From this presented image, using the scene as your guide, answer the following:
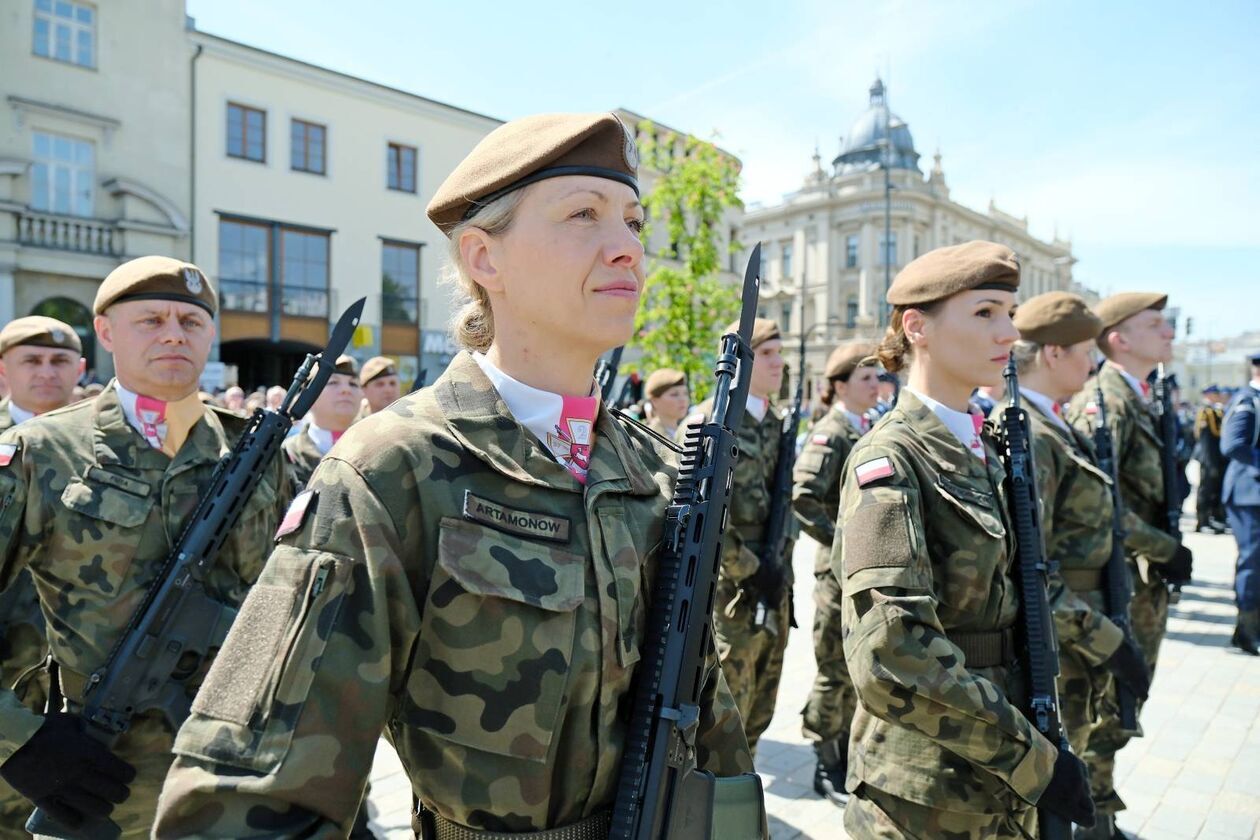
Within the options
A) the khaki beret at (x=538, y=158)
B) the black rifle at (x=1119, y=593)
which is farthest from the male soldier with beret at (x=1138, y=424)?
the khaki beret at (x=538, y=158)

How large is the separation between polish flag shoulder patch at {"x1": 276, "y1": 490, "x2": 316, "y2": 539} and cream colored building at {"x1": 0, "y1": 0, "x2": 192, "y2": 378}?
19332 mm

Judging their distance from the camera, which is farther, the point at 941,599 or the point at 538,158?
the point at 941,599

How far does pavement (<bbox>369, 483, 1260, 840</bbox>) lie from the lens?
411cm

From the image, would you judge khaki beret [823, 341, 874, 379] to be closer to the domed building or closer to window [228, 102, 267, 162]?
window [228, 102, 267, 162]

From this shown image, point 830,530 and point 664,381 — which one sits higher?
point 664,381

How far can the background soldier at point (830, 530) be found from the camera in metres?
4.55

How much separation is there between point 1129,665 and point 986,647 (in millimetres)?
825

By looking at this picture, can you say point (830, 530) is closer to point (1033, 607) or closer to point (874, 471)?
point (1033, 607)

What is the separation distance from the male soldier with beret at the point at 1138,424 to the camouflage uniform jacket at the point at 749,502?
1.79 metres

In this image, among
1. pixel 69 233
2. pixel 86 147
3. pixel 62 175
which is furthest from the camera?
pixel 86 147

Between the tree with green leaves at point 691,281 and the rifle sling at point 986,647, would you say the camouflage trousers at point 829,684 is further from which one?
the tree with green leaves at point 691,281

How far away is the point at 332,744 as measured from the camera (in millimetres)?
1185

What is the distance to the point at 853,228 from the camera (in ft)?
201

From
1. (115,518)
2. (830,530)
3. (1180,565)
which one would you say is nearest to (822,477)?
(830,530)
